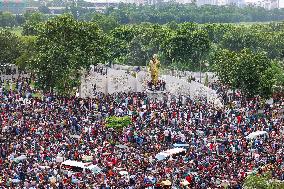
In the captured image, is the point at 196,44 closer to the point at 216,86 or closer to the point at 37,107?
the point at 216,86

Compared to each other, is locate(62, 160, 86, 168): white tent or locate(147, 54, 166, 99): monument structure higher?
locate(147, 54, 166, 99): monument structure

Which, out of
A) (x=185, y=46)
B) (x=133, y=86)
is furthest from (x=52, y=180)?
(x=185, y=46)

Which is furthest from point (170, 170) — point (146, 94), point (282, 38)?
point (282, 38)

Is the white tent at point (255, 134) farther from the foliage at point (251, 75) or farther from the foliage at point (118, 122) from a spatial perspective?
the foliage at point (251, 75)

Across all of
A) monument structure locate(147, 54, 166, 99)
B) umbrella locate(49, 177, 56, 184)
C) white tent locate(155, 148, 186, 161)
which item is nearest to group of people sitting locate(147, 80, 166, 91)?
monument structure locate(147, 54, 166, 99)

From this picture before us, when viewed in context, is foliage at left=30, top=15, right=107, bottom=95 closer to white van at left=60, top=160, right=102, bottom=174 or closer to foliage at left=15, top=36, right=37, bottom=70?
foliage at left=15, top=36, right=37, bottom=70

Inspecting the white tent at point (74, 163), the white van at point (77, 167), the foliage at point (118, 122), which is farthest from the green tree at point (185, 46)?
the white van at point (77, 167)

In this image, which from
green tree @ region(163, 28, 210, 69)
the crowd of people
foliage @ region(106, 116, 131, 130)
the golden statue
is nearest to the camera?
the crowd of people
